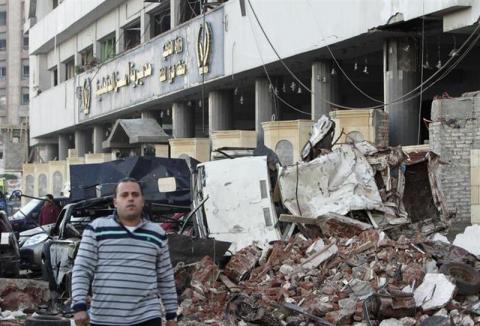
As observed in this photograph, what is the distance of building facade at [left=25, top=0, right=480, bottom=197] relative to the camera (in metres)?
20.2

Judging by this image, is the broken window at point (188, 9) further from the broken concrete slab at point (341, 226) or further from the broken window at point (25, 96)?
the broken window at point (25, 96)

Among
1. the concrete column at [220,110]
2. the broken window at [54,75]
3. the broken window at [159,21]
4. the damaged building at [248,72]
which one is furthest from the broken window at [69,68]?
the concrete column at [220,110]

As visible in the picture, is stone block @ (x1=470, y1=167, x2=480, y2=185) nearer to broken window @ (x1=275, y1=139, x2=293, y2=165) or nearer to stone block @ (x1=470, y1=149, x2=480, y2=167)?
stone block @ (x1=470, y1=149, x2=480, y2=167)

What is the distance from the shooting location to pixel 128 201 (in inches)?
200

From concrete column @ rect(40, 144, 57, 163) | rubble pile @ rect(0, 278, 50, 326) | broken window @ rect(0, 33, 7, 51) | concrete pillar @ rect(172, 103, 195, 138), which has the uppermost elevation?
broken window @ rect(0, 33, 7, 51)

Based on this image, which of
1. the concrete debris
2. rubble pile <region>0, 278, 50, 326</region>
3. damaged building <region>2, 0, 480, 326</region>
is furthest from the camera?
the concrete debris

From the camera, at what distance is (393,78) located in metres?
20.2

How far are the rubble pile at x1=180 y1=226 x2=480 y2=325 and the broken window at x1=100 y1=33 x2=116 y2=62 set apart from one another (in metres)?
29.5

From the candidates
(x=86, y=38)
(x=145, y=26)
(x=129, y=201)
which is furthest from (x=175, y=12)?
(x=129, y=201)

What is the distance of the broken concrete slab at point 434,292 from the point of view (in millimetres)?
9648

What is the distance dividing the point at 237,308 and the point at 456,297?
2.59 metres

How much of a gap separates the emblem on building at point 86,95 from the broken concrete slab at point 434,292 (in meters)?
33.2

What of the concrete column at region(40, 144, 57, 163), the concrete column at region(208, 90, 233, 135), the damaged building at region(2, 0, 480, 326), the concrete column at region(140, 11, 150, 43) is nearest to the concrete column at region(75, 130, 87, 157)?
the damaged building at region(2, 0, 480, 326)

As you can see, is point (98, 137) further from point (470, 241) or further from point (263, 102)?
point (470, 241)
